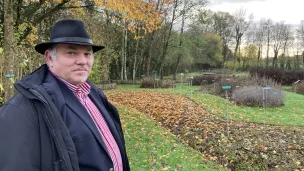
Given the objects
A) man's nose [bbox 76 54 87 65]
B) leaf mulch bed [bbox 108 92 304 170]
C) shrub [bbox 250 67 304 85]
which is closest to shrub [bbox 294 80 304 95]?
shrub [bbox 250 67 304 85]

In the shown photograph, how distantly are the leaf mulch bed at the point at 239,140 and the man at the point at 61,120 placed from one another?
15.6 ft

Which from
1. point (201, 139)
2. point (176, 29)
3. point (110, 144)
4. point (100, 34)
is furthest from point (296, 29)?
point (110, 144)

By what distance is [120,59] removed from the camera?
26812 millimetres

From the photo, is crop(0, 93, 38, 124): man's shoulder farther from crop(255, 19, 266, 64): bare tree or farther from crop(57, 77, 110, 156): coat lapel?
crop(255, 19, 266, 64): bare tree

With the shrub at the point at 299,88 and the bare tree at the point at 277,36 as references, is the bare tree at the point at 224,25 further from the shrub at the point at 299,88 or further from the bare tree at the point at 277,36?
the shrub at the point at 299,88

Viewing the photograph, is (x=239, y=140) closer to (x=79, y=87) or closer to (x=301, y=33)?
(x=79, y=87)

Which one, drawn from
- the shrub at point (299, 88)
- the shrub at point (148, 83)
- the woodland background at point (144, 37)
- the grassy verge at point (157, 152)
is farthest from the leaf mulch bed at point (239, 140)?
the shrub at point (299, 88)

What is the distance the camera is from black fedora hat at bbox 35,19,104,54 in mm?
1627

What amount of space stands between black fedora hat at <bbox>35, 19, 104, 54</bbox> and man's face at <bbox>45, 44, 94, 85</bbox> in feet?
0.17

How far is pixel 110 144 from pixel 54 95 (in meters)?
0.58

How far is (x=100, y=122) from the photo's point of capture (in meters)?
1.83

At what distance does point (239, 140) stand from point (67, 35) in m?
6.31

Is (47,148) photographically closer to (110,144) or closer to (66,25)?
(110,144)

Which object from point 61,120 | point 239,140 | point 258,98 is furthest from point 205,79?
point 61,120
